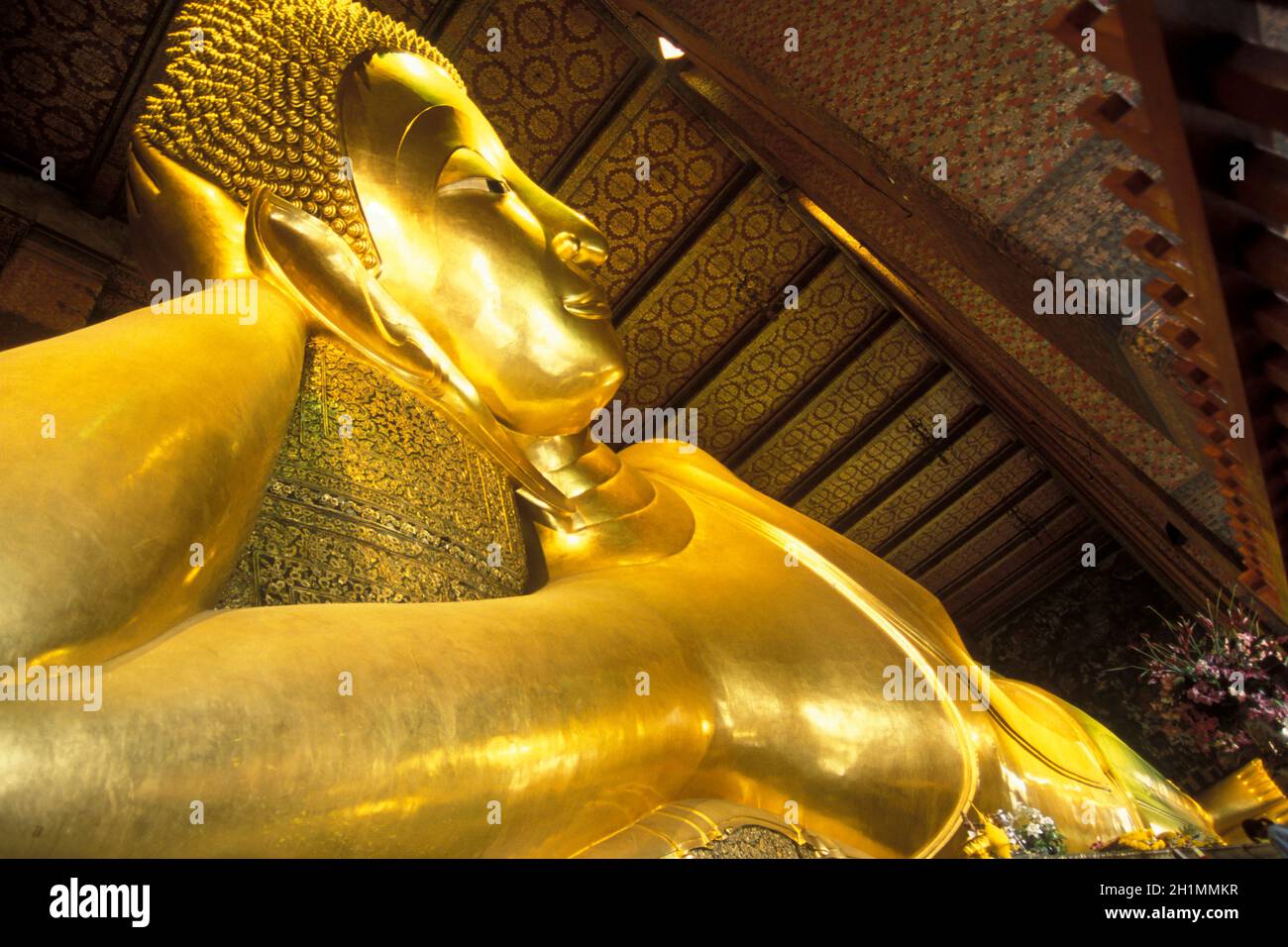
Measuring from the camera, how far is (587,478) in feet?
7.61

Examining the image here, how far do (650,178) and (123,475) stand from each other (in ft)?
10.9

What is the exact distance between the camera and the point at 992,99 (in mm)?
2180

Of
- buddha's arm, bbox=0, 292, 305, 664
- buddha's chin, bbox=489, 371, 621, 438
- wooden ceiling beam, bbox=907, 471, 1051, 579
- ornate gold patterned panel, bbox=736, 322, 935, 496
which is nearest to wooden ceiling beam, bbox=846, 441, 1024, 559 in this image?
wooden ceiling beam, bbox=907, 471, 1051, 579

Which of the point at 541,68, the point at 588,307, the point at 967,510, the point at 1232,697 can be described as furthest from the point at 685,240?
the point at 1232,697

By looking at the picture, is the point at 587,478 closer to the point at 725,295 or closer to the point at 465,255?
the point at 465,255

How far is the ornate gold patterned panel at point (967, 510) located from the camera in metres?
5.27

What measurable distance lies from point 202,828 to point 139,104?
10.5 feet

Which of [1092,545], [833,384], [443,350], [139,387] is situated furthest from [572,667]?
[1092,545]

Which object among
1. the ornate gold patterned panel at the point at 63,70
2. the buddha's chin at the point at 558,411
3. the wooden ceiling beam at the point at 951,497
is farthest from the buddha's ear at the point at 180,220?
the wooden ceiling beam at the point at 951,497

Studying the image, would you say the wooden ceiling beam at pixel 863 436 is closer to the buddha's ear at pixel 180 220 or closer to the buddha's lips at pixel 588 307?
the buddha's lips at pixel 588 307

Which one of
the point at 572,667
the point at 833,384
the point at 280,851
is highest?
the point at 833,384

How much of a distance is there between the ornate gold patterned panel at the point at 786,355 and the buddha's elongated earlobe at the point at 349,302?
8.56ft

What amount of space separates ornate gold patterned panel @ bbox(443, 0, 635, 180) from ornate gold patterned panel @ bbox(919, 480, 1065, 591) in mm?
3307
